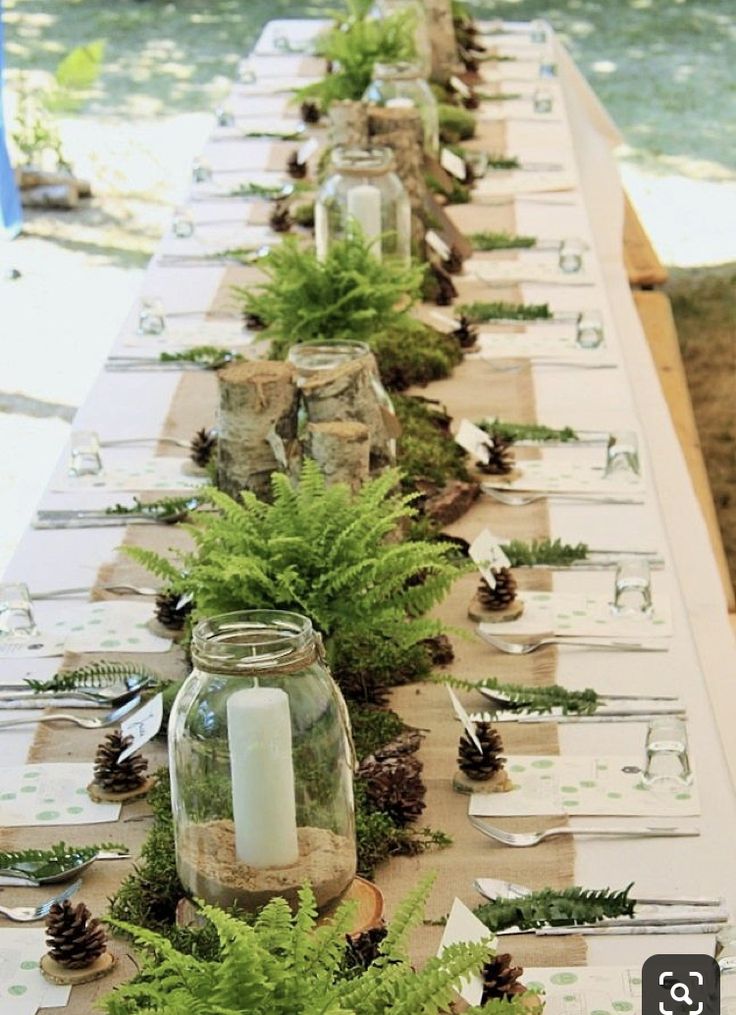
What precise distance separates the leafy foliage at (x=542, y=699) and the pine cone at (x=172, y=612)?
12.8 inches

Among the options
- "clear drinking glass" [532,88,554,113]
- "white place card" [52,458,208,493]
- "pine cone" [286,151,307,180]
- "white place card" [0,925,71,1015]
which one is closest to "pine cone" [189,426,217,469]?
"white place card" [52,458,208,493]

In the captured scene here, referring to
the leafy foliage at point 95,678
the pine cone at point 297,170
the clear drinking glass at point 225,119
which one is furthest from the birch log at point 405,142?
the leafy foliage at point 95,678

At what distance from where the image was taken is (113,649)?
1.98 meters

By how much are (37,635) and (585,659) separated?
2.06ft

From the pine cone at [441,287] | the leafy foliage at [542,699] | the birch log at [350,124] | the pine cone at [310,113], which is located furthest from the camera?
the pine cone at [310,113]

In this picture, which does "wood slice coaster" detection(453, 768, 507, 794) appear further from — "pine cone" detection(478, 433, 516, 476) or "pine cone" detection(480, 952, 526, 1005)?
"pine cone" detection(478, 433, 516, 476)

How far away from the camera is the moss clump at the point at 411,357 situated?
9.12 ft

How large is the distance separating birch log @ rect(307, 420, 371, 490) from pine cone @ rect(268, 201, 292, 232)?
182cm

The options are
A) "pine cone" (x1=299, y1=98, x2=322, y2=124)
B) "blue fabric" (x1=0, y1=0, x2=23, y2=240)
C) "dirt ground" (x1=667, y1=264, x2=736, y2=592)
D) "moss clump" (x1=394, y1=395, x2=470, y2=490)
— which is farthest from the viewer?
"blue fabric" (x1=0, y1=0, x2=23, y2=240)

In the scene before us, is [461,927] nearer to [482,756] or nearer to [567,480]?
[482,756]

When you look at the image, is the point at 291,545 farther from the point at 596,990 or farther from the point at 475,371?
the point at 475,371

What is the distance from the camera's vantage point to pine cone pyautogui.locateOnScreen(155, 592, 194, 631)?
1.99 metres

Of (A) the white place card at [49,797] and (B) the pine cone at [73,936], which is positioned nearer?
(B) the pine cone at [73,936]

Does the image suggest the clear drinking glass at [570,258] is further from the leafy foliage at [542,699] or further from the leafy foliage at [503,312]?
the leafy foliage at [542,699]
